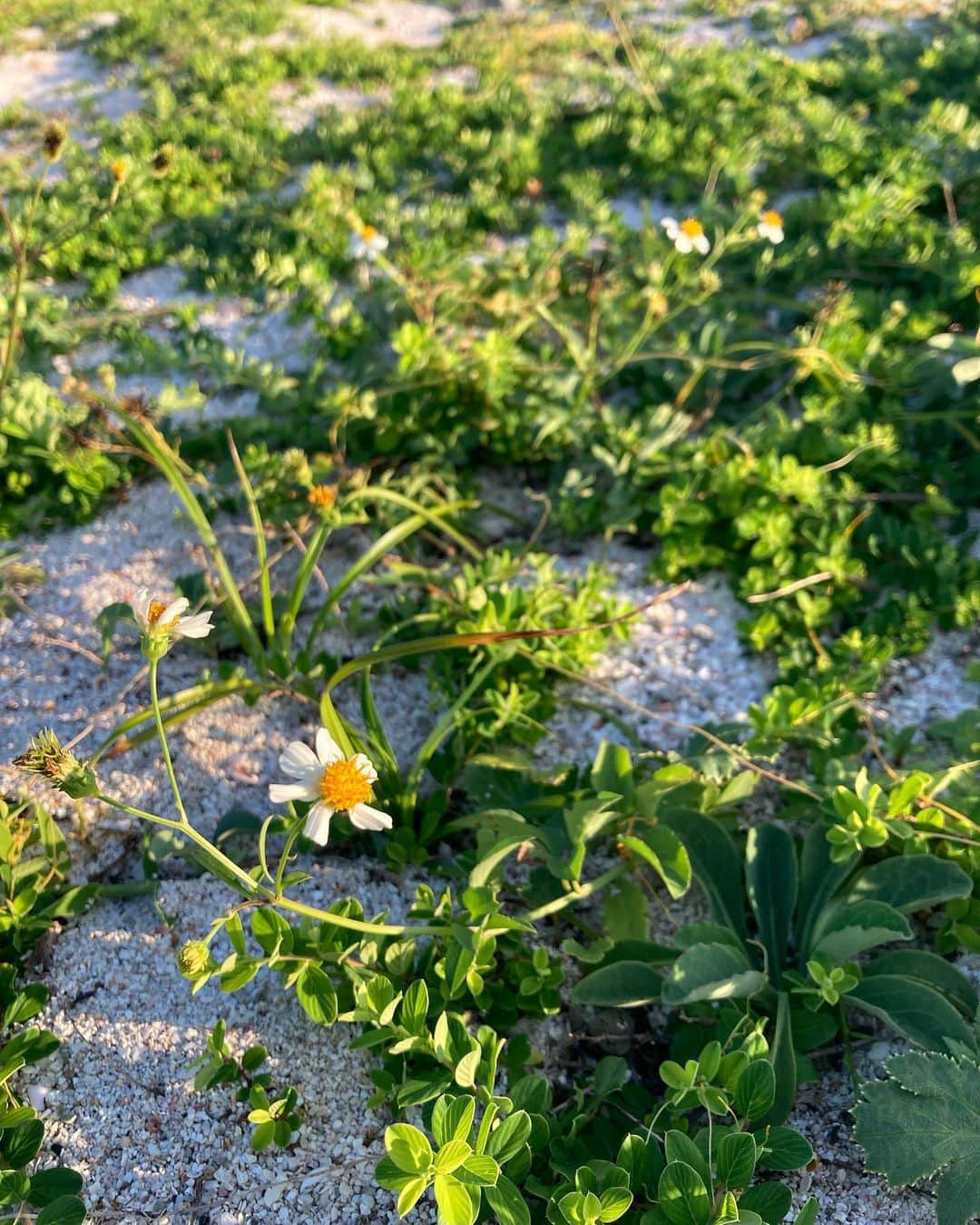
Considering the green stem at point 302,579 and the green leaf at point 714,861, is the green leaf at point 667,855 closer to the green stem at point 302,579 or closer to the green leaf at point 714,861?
the green leaf at point 714,861

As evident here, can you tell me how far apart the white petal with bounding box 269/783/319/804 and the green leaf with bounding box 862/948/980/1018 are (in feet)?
3.28

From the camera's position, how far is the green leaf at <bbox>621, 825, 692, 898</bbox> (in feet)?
5.51

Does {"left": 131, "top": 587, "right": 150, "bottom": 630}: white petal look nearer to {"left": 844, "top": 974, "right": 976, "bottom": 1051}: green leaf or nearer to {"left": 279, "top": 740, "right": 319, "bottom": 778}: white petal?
{"left": 279, "top": 740, "right": 319, "bottom": 778}: white petal

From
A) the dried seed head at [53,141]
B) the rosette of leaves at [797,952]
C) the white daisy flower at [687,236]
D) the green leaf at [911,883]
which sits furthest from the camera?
the white daisy flower at [687,236]

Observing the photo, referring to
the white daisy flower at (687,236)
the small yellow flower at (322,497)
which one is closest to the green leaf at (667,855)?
the small yellow flower at (322,497)

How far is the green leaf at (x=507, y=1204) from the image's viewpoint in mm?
1316

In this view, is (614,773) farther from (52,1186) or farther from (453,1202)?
(52,1186)

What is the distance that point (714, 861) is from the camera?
187 centimetres

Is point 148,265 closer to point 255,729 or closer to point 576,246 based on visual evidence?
point 576,246

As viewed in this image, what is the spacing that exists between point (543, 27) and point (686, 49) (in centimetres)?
152

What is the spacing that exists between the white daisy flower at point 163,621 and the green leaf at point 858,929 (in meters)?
1.11

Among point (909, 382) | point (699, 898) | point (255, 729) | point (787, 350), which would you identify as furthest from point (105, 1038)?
point (909, 382)

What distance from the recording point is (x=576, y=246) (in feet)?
11.0

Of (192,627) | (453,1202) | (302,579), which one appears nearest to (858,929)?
(453,1202)
